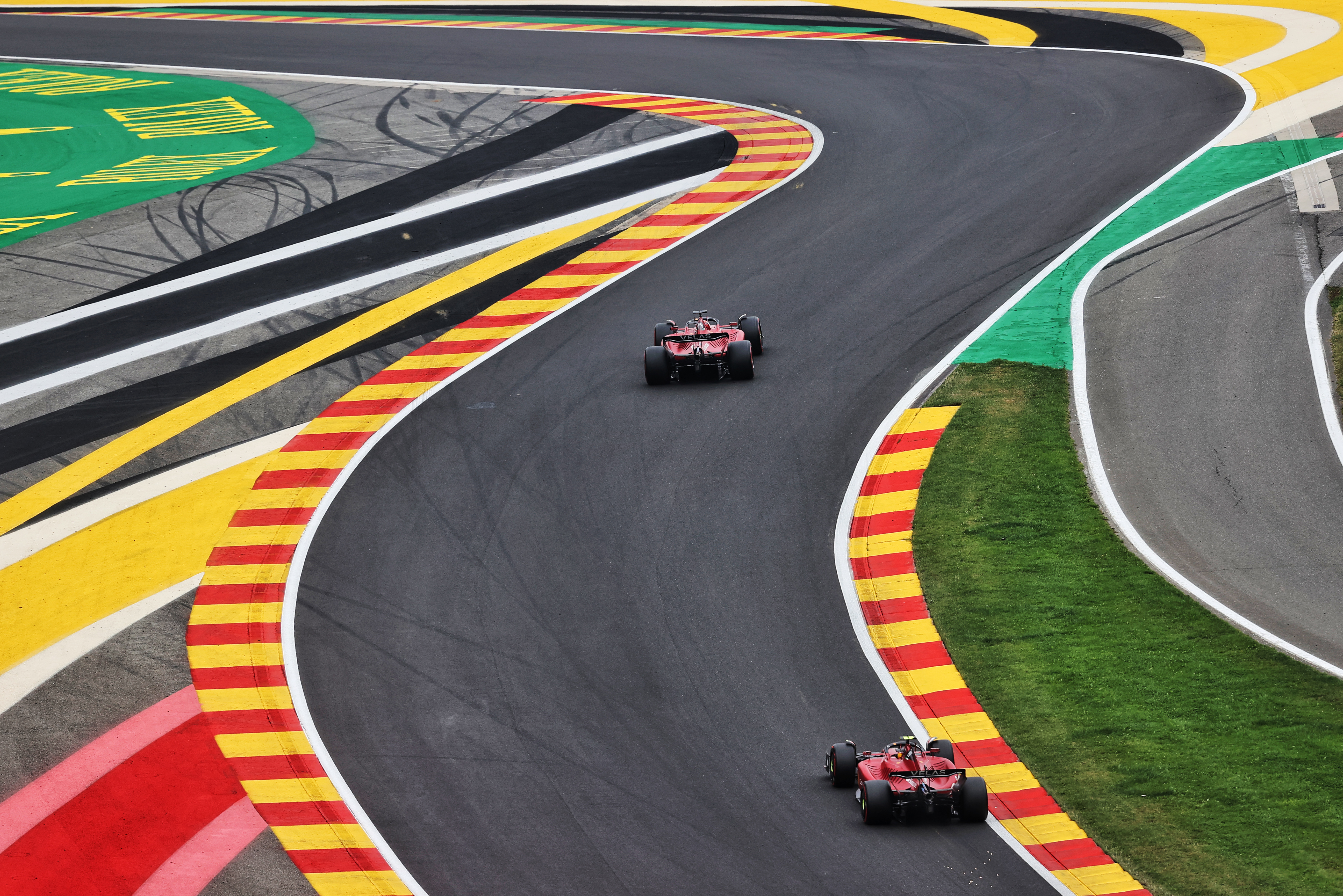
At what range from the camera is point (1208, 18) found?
46.8 meters

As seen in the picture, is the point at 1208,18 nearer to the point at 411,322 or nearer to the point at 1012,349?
the point at 1012,349

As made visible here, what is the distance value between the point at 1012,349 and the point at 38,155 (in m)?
29.2

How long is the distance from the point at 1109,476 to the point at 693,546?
273 inches

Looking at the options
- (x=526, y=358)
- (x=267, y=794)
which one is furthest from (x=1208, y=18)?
(x=267, y=794)

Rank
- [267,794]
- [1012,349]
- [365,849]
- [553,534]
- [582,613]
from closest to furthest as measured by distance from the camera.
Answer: [365,849]
[267,794]
[582,613]
[553,534]
[1012,349]

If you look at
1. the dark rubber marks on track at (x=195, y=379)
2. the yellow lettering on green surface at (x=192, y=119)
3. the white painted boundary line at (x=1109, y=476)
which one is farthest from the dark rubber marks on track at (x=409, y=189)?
the white painted boundary line at (x=1109, y=476)

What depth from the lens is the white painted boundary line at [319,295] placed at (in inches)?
1107

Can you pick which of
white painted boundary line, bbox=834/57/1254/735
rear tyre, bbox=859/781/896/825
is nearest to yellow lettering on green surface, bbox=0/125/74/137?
white painted boundary line, bbox=834/57/1254/735

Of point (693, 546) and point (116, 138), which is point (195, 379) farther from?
point (116, 138)

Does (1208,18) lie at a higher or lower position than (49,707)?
higher

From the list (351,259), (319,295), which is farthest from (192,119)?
(319,295)

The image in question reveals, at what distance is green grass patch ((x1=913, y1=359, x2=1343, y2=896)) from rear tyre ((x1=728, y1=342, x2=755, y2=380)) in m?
4.31

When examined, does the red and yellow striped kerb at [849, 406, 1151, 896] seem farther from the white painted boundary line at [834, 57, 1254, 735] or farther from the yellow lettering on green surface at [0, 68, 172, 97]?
the yellow lettering on green surface at [0, 68, 172, 97]

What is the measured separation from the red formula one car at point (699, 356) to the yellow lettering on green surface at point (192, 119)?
70.1ft
